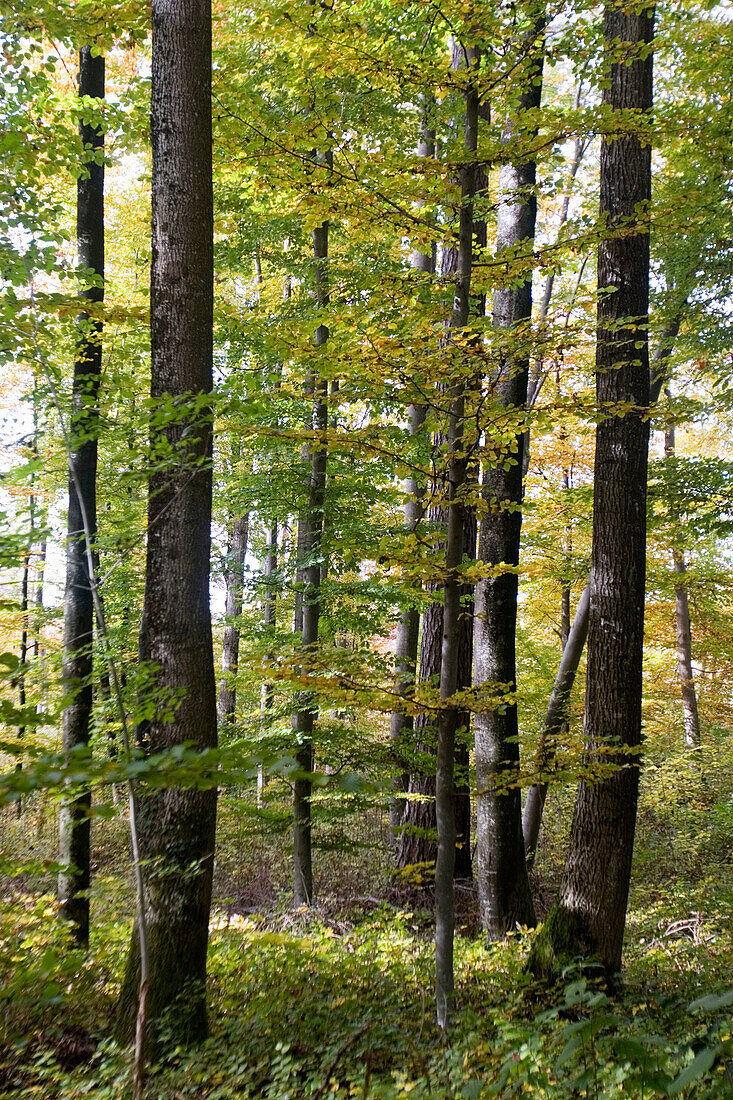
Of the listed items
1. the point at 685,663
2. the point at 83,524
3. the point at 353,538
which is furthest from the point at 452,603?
the point at 685,663

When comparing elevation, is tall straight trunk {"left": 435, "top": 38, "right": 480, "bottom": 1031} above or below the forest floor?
above

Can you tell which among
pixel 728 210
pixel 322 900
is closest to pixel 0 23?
pixel 728 210

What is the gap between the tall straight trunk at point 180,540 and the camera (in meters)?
4.04

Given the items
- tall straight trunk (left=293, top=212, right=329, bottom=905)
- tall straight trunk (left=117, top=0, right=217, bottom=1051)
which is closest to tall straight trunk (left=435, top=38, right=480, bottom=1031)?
tall straight trunk (left=117, top=0, right=217, bottom=1051)

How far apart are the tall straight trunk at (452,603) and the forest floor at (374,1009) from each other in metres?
0.48

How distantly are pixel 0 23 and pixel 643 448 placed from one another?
6134 mm

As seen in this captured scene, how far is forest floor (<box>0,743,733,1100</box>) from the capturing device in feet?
9.48

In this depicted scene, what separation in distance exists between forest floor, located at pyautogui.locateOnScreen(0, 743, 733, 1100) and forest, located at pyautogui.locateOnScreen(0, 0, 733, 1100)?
0.12 ft

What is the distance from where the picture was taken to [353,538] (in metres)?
5.89

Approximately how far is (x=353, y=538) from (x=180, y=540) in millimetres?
1821

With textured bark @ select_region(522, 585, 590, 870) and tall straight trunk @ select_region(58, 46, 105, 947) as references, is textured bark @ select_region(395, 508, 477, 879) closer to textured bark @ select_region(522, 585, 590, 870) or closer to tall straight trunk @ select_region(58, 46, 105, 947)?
textured bark @ select_region(522, 585, 590, 870)

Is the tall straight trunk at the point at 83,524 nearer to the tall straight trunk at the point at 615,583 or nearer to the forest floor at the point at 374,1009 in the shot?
the forest floor at the point at 374,1009

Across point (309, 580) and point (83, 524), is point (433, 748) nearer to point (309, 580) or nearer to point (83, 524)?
point (309, 580)

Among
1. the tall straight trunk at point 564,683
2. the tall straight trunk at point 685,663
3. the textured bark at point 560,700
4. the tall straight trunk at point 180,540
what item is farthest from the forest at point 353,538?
the tall straight trunk at point 685,663
